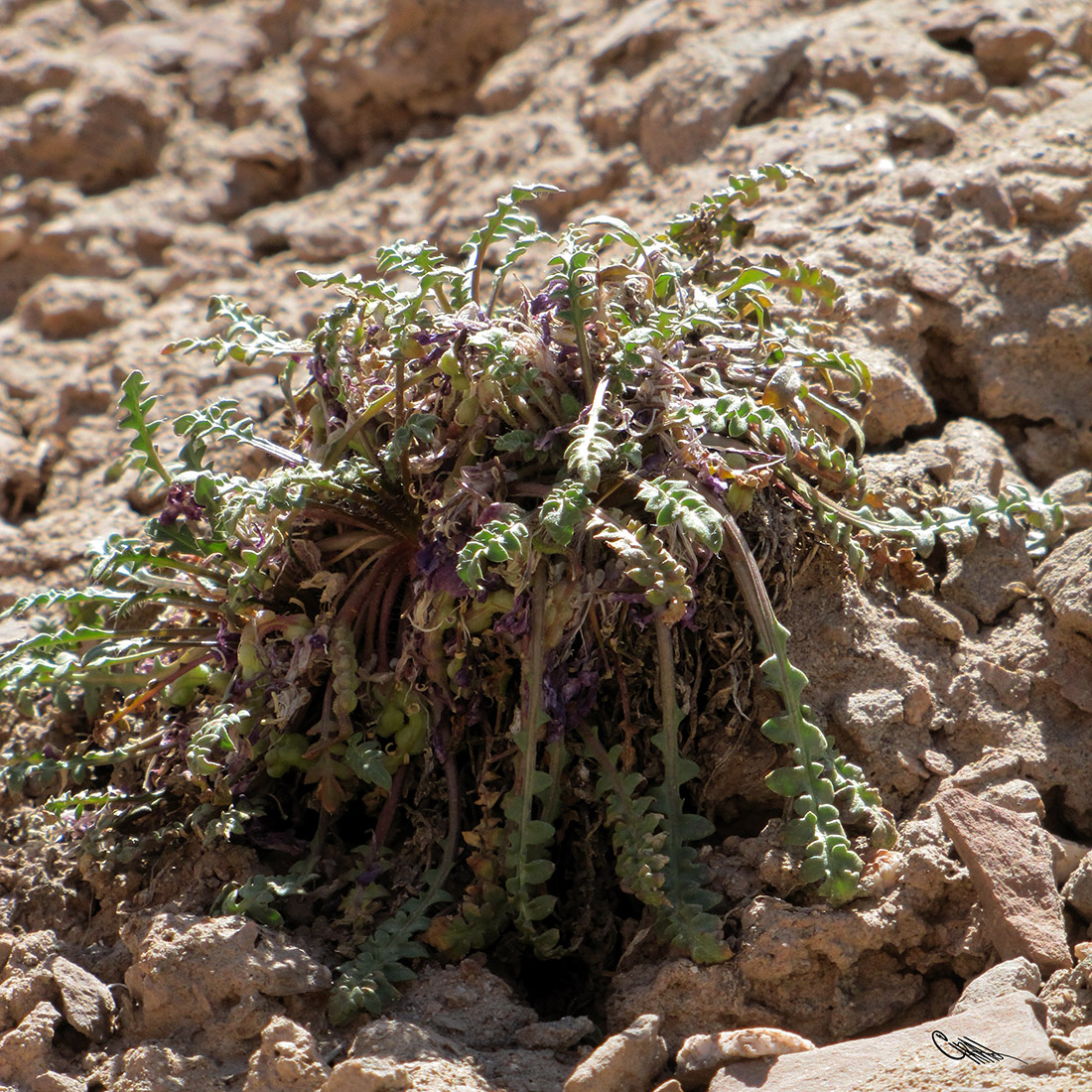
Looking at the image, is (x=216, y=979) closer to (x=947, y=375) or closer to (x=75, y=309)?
(x=947, y=375)

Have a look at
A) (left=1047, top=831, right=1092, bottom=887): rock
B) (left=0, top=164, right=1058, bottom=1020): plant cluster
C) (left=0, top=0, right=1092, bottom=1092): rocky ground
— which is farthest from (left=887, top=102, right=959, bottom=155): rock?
(left=1047, top=831, right=1092, bottom=887): rock

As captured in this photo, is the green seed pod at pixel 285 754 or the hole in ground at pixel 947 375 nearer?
the green seed pod at pixel 285 754

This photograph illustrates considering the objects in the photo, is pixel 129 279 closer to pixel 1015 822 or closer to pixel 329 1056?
pixel 329 1056

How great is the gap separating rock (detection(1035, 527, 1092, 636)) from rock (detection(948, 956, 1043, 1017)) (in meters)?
0.88

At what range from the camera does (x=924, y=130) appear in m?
Result: 3.96

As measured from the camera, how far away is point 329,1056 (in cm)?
225

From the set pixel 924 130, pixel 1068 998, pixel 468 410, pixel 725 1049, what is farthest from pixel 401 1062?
pixel 924 130

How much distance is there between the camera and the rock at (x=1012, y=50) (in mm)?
4199

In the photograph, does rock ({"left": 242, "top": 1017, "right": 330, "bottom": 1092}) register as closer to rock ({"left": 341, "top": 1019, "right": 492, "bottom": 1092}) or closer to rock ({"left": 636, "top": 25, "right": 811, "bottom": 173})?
rock ({"left": 341, "top": 1019, "right": 492, "bottom": 1092})

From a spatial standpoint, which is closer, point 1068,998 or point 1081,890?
point 1068,998

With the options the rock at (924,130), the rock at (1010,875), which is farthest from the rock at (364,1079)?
the rock at (924,130)

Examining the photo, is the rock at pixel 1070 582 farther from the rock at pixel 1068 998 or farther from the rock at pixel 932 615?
the rock at pixel 1068 998

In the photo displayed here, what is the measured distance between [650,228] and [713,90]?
854mm

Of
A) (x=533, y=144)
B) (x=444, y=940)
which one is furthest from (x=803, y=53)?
(x=444, y=940)
